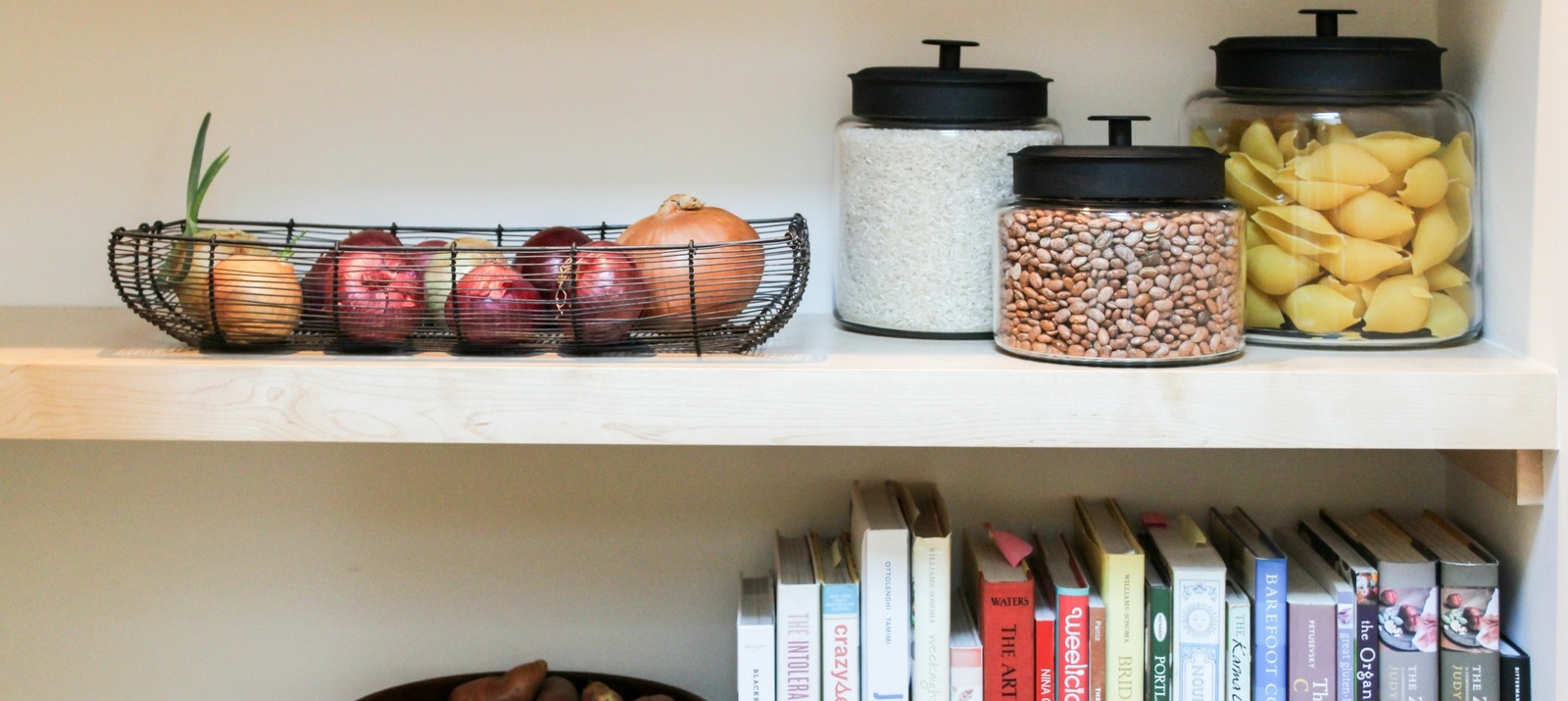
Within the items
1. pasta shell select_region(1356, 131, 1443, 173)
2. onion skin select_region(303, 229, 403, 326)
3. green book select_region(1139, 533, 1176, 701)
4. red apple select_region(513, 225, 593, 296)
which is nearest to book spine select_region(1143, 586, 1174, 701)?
green book select_region(1139, 533, 1176, 701)

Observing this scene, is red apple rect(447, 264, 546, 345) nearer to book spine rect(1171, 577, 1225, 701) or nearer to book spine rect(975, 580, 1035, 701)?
book spine rect(975, 580, 1035, 701)

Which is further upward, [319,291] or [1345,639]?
[319,291]

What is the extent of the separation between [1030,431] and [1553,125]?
15.6 inches

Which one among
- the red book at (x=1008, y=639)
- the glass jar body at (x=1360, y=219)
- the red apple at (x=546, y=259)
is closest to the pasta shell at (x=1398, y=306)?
the glass jar body at (x=1360, y=219)

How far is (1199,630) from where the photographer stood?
942 mm

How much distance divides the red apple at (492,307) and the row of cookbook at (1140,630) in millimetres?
282

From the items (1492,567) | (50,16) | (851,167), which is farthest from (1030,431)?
(50,16)

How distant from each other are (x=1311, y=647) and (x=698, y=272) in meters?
0.53

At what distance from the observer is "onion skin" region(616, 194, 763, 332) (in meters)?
0.87

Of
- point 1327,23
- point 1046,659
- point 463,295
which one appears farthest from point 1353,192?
point 463,295

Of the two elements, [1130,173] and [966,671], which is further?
[966,671]

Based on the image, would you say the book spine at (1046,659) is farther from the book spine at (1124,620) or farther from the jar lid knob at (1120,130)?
the jar lid knob at (1120,130)

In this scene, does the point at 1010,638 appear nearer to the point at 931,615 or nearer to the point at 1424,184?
the point at 931,615

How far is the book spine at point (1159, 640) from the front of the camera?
0.95m
